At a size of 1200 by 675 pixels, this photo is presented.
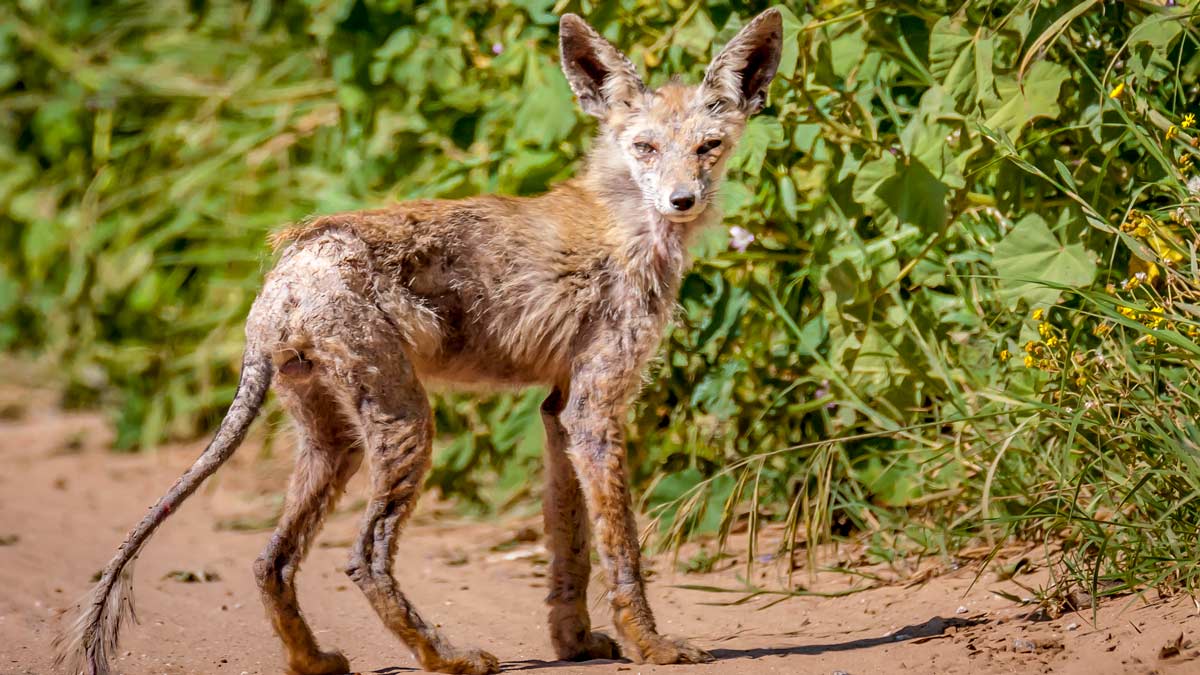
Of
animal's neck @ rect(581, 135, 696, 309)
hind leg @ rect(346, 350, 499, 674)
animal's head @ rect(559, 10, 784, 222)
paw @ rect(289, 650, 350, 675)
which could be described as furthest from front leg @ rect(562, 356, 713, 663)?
paw @ rect(289, 650, 350, 675)

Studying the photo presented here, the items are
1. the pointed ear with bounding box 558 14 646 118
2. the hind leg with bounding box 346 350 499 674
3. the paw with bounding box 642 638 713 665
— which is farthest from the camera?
the pointed ear with bounding box 558 14 646 118

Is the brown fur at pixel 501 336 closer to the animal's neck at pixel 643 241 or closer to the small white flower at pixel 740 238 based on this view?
the animal's neck at pixel 643 241

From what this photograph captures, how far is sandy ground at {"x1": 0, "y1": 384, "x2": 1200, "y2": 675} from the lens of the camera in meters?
4.13

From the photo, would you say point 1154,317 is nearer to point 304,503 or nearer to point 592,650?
point 592,650

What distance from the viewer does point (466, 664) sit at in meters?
4.29

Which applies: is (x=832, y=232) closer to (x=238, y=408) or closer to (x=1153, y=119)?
(x=1153, y=119)

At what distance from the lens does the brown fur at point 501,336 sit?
426cm

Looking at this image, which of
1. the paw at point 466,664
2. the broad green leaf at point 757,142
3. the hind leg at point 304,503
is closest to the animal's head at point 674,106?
the broad green leaf at point 757,142

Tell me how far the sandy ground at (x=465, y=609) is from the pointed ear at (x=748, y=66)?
1.87 m

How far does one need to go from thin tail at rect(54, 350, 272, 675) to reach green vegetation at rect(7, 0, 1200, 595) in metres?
0.97

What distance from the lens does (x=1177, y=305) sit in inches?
169

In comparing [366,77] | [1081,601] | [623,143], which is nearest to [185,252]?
[366,77]

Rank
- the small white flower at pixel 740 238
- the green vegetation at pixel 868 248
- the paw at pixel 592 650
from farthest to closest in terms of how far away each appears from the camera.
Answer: the small white flower at pixel 740 238 < the paw at pixel 592 650 < the green vegetation at pixel 868 248

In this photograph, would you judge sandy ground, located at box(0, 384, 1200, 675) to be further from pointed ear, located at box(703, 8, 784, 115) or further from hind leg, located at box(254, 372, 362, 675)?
pointed ear, located at box(703, 8, 784, 115)
